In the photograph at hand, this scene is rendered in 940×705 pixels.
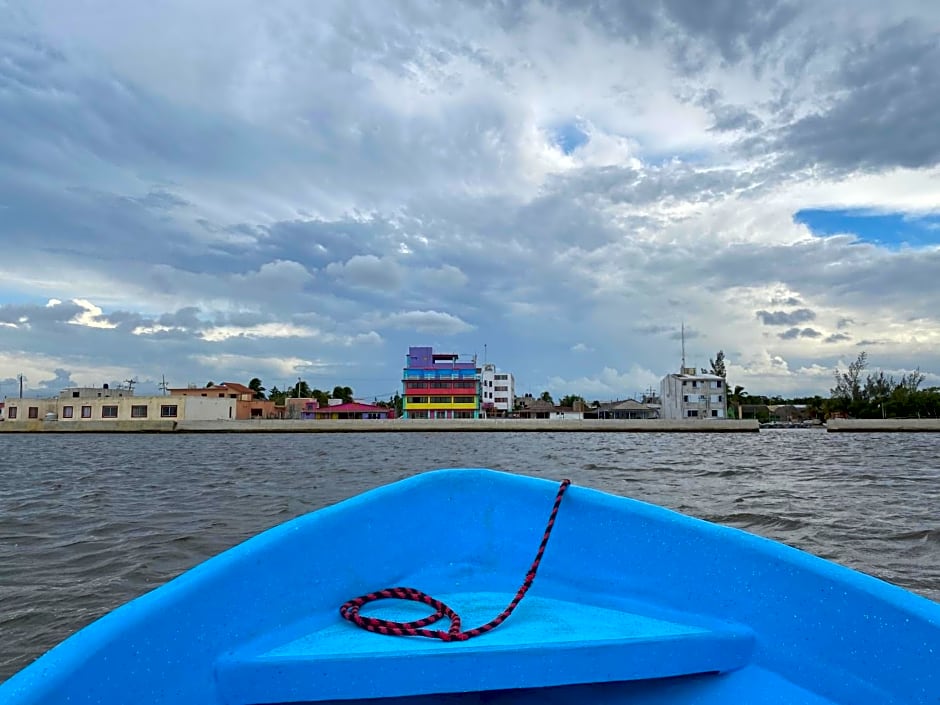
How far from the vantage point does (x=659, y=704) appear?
1617 millimetres

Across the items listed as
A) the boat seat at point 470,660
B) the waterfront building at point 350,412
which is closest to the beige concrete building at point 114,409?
the waterfront building at point 350,412

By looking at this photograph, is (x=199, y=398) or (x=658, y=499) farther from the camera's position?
(x=199, y=398)

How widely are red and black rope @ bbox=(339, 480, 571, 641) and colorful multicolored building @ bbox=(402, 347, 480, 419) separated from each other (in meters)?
53.9

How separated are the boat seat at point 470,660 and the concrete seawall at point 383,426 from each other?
46.1m

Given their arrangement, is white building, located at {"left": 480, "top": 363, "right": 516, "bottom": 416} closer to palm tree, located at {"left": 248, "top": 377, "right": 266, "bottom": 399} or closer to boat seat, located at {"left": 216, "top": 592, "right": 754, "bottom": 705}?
palm tree, located at {"left": 248, "top": 377, "right": 266, "bottom": 399}

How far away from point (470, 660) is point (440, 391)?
55.1 m

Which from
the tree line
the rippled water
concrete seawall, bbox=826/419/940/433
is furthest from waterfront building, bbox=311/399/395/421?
the rippled water

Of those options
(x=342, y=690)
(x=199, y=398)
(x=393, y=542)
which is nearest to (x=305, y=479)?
(x=393, y=542)

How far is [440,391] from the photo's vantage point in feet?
185

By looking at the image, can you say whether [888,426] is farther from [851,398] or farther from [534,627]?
[534,627]

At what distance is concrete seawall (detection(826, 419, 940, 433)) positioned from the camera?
46.0m

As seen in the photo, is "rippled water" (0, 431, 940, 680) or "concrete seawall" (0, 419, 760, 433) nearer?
"rippled water" (0, 431, 940, 680)

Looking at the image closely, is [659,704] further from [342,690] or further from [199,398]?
[199,398]

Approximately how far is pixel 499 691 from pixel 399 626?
1.08ft
